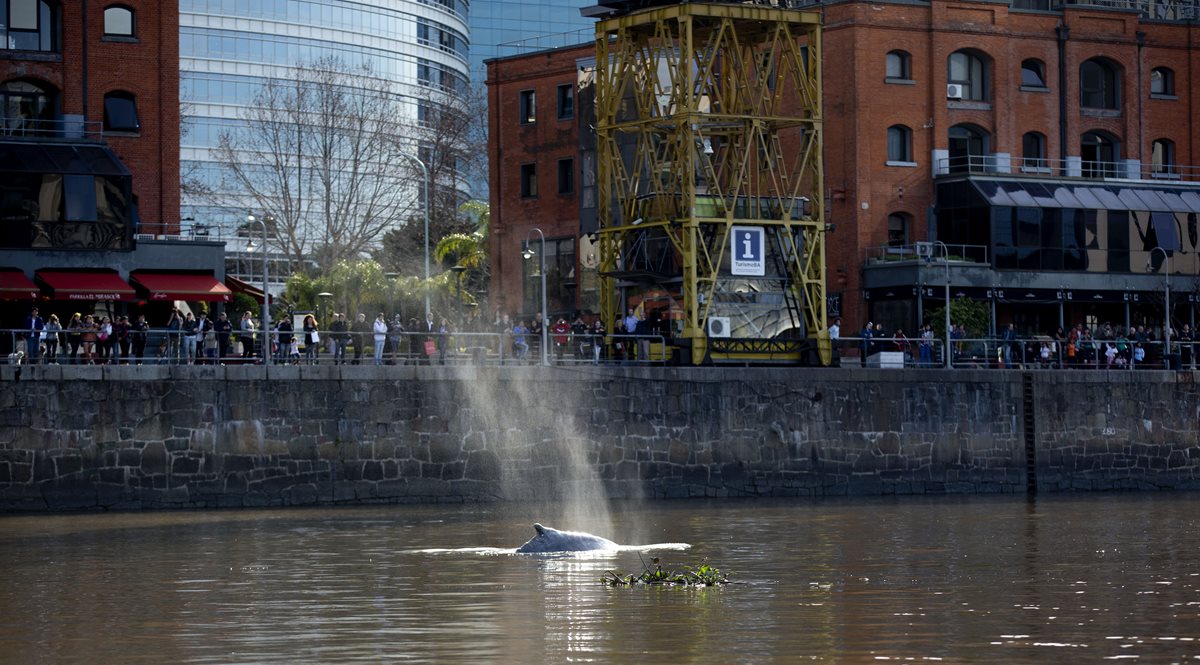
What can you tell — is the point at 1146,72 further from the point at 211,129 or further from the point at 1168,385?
the point at 211,129

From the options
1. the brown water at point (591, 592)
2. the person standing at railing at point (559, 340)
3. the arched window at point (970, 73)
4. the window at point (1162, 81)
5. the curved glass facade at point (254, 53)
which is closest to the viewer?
the brown water at point (591, 592)

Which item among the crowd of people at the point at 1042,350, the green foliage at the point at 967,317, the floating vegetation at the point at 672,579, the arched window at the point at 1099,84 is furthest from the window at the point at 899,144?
the floating vegetation at the point at 672,579

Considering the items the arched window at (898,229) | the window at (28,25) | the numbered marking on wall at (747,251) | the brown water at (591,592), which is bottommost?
the brown water at (591,592)

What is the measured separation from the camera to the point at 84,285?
57438mm

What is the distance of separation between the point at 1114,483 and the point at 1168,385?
364 cm

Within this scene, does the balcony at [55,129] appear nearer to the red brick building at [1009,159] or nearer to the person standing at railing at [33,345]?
the person standing at railing at [33,345]

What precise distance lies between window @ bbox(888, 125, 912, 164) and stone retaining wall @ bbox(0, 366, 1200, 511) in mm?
18203

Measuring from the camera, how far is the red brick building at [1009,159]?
7050 cm

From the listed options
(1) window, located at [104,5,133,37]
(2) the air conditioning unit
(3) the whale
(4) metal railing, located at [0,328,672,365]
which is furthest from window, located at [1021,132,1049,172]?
(3) the whale

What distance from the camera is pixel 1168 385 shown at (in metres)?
56.7

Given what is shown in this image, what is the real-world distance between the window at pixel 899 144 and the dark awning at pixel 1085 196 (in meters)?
2.76

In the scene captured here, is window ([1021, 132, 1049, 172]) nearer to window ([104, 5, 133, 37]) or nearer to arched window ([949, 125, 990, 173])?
arched window ([949, 125, 990, 173])

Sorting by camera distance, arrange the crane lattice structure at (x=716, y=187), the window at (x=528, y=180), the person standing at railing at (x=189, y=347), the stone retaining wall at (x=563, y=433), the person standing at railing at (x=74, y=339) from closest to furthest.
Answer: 1. the stone retaining wall at (x=563, y=433)
2. the person standing at railing at (x=74, y=339)
3. the person standing at railing at (x=189, y=347)
4. the crane lattice structure at (x=716, y=187)
5. the window at (x=528, y=180)

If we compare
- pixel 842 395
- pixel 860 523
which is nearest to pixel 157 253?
pixel 842 395
